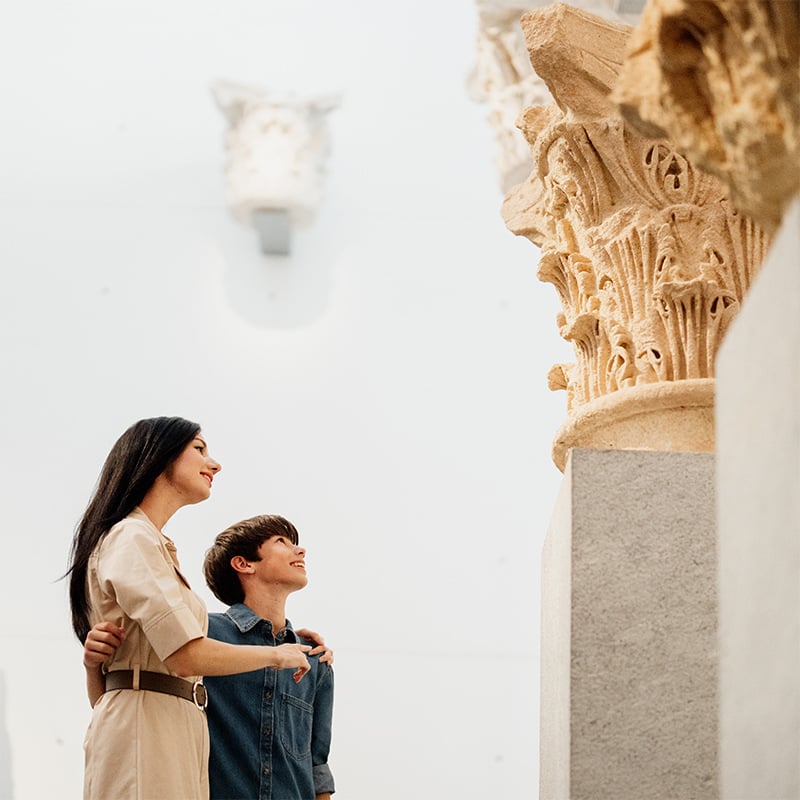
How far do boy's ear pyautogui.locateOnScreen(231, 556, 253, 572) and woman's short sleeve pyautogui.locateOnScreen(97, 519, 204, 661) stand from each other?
90 cm

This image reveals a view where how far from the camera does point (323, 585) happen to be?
1017 centimetres

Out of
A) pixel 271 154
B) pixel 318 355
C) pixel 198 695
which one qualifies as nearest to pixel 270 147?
pixel 271 154

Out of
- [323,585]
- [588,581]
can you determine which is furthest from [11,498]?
[588,581]

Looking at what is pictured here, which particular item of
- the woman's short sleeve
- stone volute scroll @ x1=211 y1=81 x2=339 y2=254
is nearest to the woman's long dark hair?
the woman's short sleeve

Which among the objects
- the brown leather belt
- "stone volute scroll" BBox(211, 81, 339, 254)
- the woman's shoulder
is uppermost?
"stone volute scroll" BBox(211, 81, 339, 254)

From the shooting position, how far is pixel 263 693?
4168 millimetres

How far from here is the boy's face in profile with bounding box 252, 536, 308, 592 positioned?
14.6 feet

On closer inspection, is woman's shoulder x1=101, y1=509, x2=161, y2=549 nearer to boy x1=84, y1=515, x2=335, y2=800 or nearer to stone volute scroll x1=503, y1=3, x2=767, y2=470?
boy x1=84, y1=515, x2=335, y2=800

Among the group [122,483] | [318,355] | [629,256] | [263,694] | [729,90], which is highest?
[318,355]

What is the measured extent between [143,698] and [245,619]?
2.91 feet

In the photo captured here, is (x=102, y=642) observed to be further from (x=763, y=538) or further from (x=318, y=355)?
(x=318, y=355)

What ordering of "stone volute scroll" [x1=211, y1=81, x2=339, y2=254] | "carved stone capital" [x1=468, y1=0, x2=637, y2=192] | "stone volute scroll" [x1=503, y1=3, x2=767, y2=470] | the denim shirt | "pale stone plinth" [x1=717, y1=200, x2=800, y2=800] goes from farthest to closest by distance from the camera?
"stone volute scroll" [x1=211, y1=81, x2=339, y2=254] → "carved stone capital" [x1=468, y1=0, x2=637, y2=192] → "stone volute scroll" [x1=503, y1=3, x2=767, y2=470] → the denim shirt → "pale stone plinth" [x1=717, y1=200, x2=800, y2=800]

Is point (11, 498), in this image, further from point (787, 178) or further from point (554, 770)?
point (787, 178)

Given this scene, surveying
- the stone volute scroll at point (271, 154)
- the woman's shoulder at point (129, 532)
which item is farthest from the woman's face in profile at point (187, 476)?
the stone volute scroll at point (271, 154)
